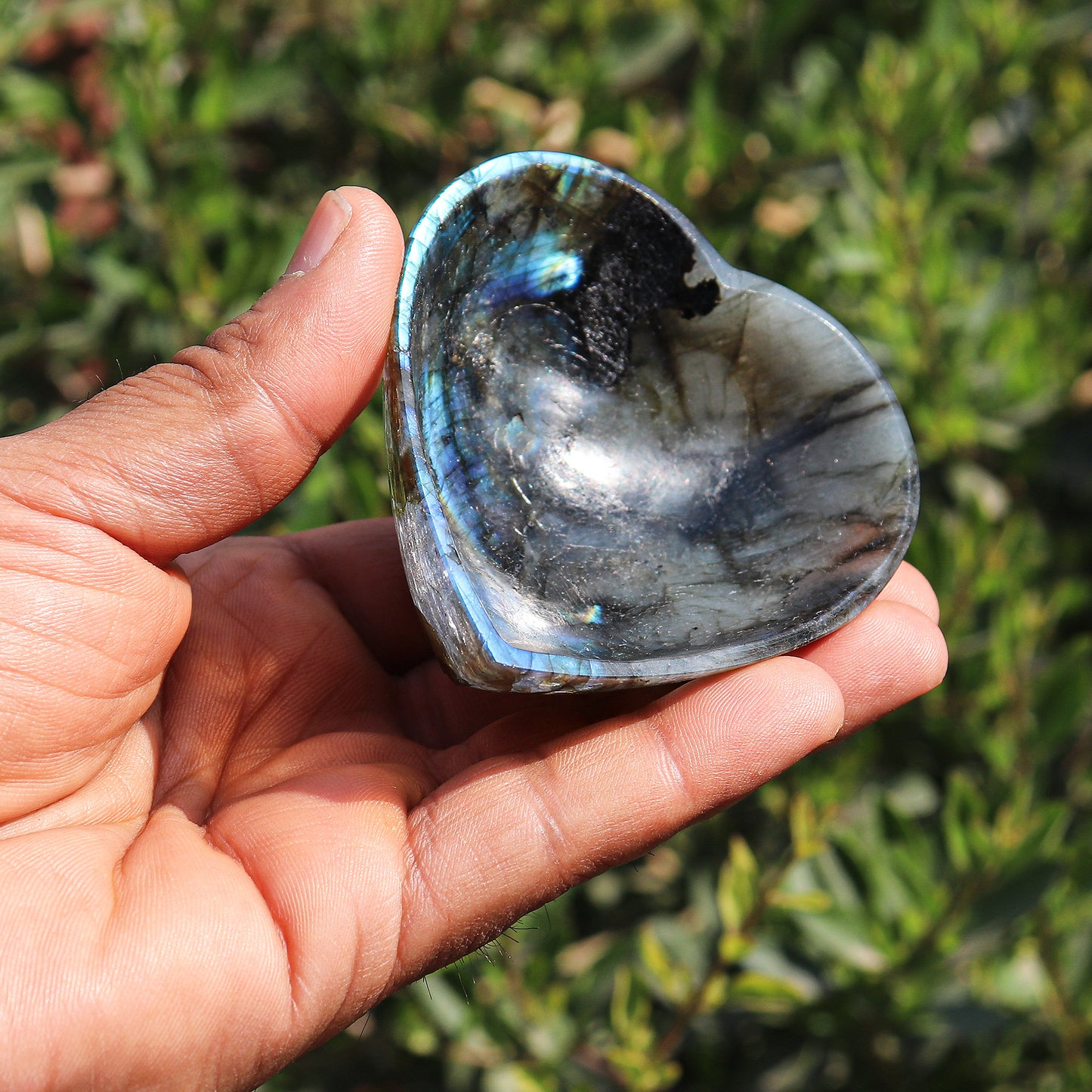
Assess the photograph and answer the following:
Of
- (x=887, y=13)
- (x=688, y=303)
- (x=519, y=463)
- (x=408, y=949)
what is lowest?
(x=408, y=949)

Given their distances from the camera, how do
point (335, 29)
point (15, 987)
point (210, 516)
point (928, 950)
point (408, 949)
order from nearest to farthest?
point (15, 987) < point (408, 949) < point (210, 516) < point (928, 950) < point (335, 29)

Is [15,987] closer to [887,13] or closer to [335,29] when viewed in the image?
[335,29]

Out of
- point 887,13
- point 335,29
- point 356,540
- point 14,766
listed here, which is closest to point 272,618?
point 356,540

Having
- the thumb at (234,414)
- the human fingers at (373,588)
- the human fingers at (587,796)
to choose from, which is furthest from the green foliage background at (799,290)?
the thumb at (234,414)

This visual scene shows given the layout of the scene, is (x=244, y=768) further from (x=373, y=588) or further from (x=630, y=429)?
(x=630, y=429)

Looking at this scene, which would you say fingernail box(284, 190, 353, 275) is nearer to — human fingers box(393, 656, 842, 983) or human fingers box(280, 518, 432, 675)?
human fingers box(280, 518, 432, 675)

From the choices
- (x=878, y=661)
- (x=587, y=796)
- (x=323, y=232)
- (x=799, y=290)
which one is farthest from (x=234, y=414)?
(x=799, y=290)

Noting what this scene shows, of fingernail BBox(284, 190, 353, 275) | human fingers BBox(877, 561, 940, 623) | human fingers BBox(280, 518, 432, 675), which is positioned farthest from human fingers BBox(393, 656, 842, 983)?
fingernail BBox(284, 190, 353, 275)

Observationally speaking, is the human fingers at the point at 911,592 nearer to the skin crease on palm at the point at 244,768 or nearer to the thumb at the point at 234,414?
the skin crease on palm at the point at 244,768

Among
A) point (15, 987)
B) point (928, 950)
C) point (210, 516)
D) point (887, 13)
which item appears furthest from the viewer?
point (887, 13)
